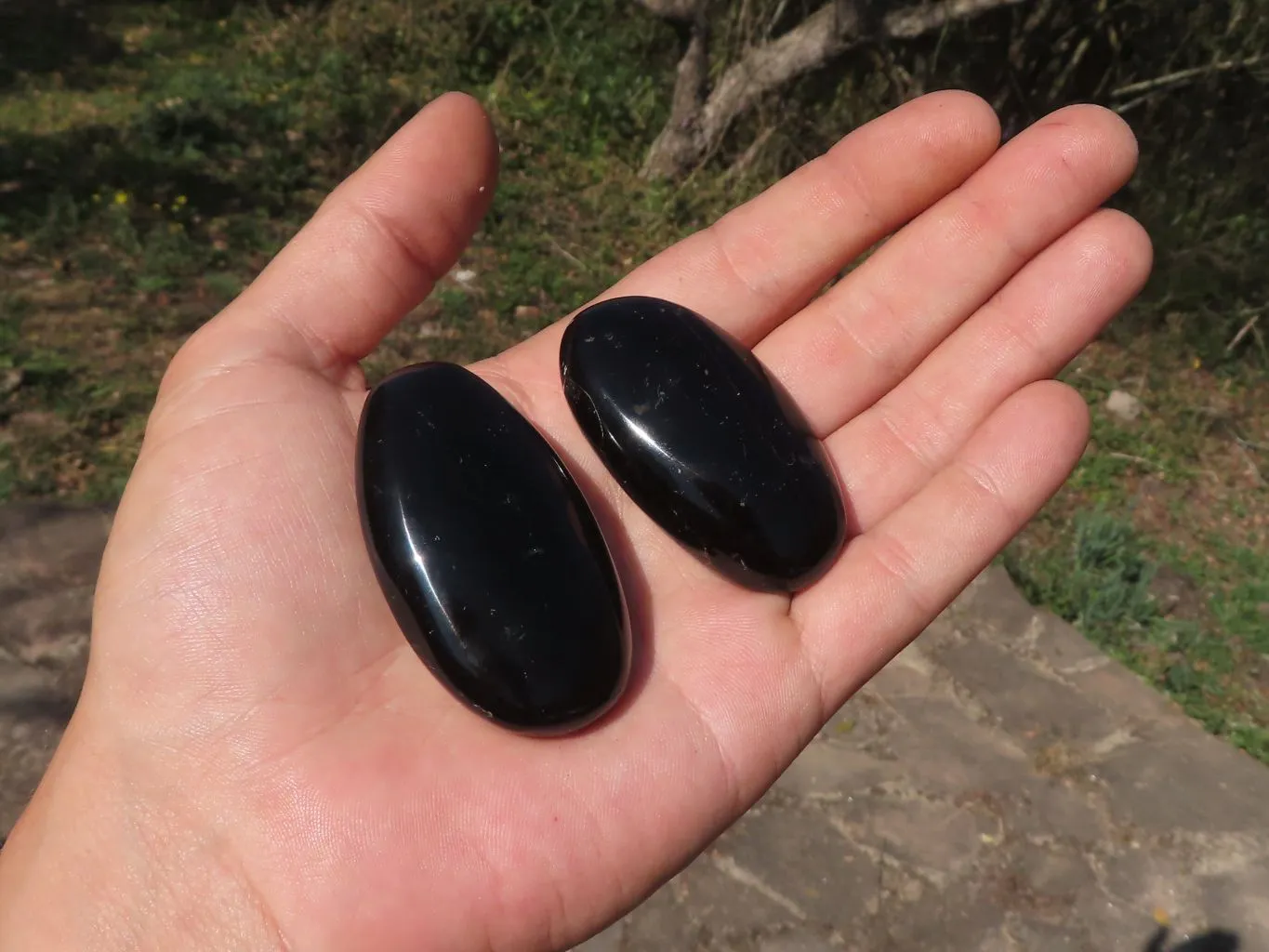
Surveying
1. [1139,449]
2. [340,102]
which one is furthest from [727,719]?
[340,102]

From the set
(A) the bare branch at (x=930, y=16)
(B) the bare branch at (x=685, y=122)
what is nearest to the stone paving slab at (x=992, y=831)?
(A) the bare branch at (x=930, y=16)

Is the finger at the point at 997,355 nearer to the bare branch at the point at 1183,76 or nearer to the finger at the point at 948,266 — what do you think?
the finger at the point at 948,266

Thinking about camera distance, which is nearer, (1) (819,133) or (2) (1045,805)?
(2) (1045,805)

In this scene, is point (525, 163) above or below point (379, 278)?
below

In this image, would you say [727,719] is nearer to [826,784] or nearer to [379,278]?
[379,278]

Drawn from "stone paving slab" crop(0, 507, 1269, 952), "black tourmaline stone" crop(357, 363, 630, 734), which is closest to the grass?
"stone paving slab" crop(0, 507, 1269, 952)

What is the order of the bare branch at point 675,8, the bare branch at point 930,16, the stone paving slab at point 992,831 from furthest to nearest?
the bare branch at point 675,8 → the bare branch at point 930,16 → the stone paving slab at point 992,831
